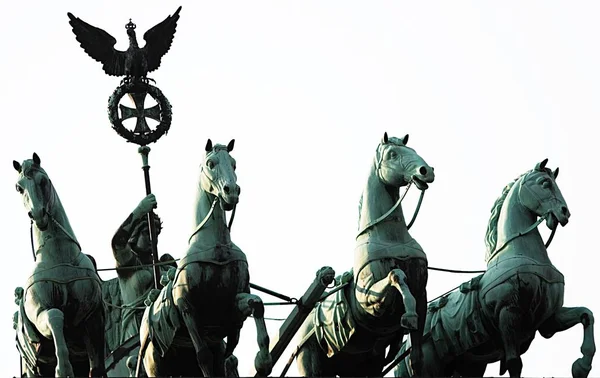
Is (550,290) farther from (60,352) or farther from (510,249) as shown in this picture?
(60,352)

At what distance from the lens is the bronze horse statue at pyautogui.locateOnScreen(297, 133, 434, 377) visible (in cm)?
2667

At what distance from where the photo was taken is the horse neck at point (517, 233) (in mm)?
27594

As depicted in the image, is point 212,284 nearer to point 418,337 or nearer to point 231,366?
point 231,366

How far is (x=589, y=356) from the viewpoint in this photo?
88.6 feet

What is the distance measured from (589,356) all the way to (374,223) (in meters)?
2.46

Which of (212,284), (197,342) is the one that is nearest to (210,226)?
(212,284)

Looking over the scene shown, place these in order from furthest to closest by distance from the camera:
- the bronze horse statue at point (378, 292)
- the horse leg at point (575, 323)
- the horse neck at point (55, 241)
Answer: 1. the horse leg at point (575, 323)
2. the horse neck at point (55, 241)
3. the bronze horse statue at point (378, 292)

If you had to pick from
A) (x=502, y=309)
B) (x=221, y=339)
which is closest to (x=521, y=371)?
(x=502, y=309)

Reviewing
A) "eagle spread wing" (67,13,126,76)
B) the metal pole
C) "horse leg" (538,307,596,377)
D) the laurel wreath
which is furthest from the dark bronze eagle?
"horse leg" (538,307,596,377)

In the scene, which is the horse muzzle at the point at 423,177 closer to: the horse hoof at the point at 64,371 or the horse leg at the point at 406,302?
the horse leg at the point at 406,302

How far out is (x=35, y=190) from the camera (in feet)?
87.1

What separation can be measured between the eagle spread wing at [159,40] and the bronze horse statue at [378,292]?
427 cm

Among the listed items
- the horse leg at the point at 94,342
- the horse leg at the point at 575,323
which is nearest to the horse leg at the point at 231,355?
the horse leg at the point at 94,342

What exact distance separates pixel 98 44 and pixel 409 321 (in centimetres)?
652
